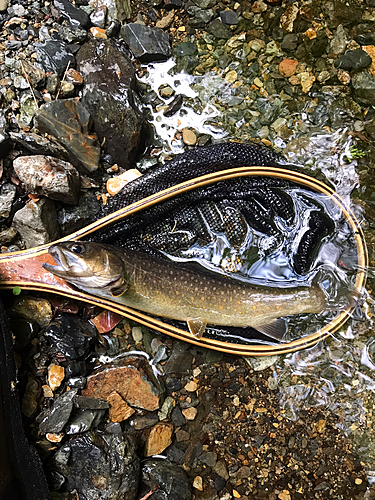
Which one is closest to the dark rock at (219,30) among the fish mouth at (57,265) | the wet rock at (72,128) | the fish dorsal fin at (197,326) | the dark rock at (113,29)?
Result: the dark rock at (113,29)

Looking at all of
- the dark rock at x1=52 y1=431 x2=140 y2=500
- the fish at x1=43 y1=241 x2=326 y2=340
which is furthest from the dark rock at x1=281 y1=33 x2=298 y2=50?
the dark rock at x1=52 y1=431 x2=140 y2=500

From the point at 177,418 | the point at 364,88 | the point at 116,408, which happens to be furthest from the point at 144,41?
the point at 177,418

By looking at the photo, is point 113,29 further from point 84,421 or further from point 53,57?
point 84,421

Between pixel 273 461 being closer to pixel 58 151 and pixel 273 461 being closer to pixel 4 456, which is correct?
pixel 4 456

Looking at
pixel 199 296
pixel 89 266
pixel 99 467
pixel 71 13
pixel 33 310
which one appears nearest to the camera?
pixel 89 266

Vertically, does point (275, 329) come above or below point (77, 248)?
below

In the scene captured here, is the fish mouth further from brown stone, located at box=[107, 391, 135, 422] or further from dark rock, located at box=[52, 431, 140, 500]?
dark rock, located at box=[52, 431, 140, 500]
